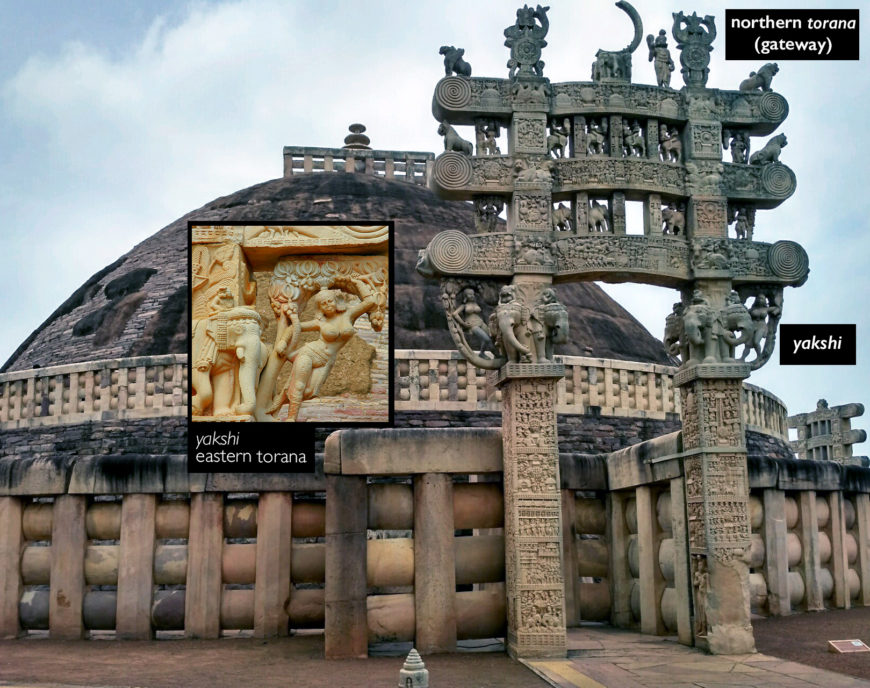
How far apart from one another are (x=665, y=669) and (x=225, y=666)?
365 centimetres

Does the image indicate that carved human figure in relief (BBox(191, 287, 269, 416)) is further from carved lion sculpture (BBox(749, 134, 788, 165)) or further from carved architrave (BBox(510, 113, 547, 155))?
carved lion sculpture (BBox(749, 134, 788, 165))

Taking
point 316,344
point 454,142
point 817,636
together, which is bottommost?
point 817,636

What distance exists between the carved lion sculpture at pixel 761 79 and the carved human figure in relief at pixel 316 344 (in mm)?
5680

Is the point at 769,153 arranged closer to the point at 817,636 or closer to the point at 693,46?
the point at 693,46

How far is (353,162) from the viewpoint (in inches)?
1192

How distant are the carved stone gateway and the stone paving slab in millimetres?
A: 369

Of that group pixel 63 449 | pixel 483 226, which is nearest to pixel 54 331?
pixel 63 449

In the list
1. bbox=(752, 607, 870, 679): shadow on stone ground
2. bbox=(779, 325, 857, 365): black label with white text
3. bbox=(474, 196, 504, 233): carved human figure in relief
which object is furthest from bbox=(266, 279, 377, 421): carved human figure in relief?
bbox=(752, 607, 870, 679): shadow on stone ground

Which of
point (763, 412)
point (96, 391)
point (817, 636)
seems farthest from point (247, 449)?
point (763, 412)

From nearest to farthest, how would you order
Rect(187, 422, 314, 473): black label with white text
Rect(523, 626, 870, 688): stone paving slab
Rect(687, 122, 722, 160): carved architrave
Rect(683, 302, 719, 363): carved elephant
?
Rect(523, 626, 870, 688): stone paving slab
Rect(683, 302, 719, 363): carved elephant
Rect(187, 422, 314, 473): black label with white text
Rect(687, 122, 722, 160): carved architrave

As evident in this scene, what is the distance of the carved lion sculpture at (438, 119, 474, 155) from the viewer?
9656 millimetres

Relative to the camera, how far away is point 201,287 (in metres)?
12.8

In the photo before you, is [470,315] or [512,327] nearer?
[512,327]

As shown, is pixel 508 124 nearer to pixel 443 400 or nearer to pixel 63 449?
pixel 443 400
